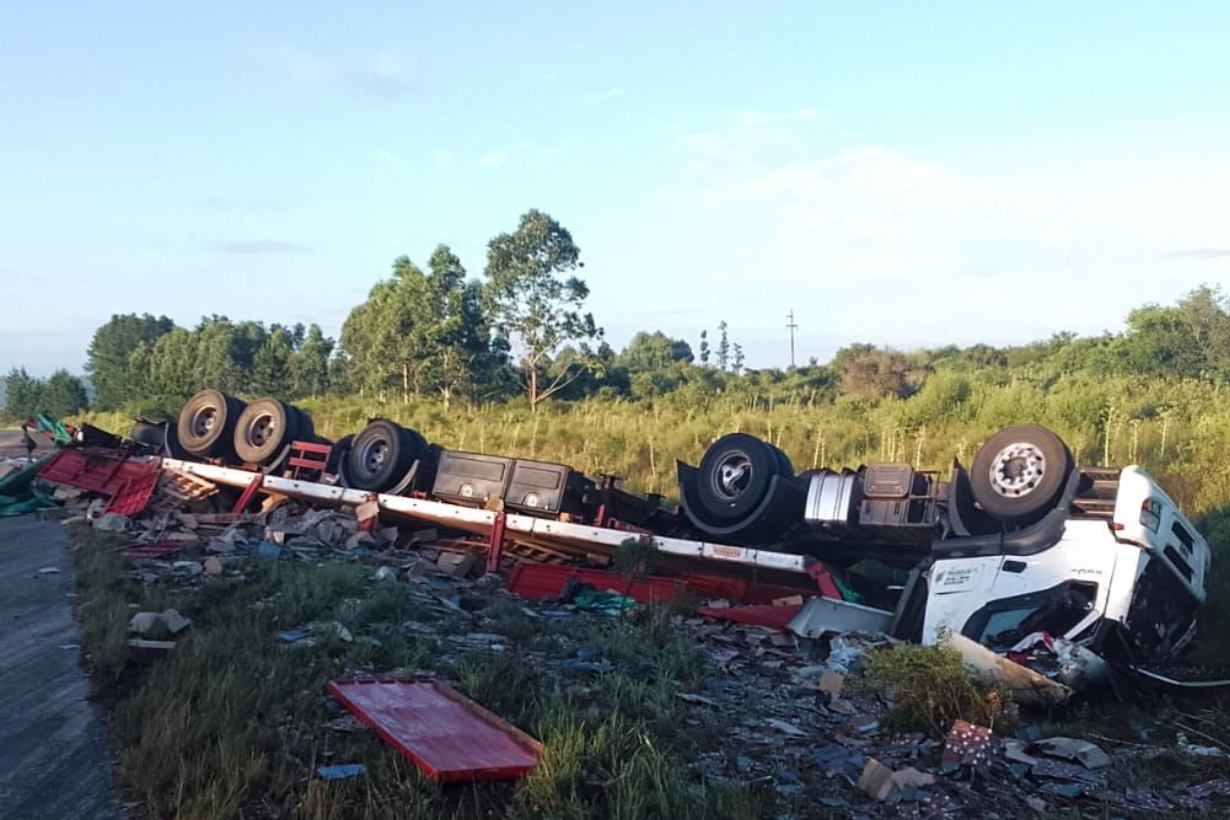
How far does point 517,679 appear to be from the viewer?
606 centimetres

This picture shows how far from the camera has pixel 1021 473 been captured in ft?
27.9

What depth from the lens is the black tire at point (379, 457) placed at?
12.1 m

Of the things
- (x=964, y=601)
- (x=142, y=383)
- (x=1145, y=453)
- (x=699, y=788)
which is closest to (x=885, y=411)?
(x=1145, y=453)

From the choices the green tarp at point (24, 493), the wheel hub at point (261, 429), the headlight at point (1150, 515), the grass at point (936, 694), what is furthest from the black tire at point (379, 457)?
the headlight at point (1150, 515)

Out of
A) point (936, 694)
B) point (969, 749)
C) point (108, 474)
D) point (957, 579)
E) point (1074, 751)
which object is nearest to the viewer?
point (969, 749)

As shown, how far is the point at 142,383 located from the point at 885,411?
4843cm

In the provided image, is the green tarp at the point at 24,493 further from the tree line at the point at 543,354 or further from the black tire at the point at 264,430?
the tree line at the point at 543,354

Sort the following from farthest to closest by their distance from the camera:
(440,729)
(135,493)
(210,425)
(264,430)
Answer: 1. (210,425)
2. (264,430)
3. (135,493)
4. (440,729)

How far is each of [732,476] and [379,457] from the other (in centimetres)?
455

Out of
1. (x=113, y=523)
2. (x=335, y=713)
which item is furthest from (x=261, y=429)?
(x=335, y=713)

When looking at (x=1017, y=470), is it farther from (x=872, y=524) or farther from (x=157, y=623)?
(x=157, y=623)

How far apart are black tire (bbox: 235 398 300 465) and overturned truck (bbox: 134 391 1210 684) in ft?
0.07

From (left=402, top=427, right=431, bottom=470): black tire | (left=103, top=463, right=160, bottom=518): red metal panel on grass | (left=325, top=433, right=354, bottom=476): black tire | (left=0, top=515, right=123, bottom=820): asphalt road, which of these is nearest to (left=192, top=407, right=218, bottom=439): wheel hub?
(left=103, top=463, right=160, bottom=518): red metal panel on grass

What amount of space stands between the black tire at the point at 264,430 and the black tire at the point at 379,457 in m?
1.09
